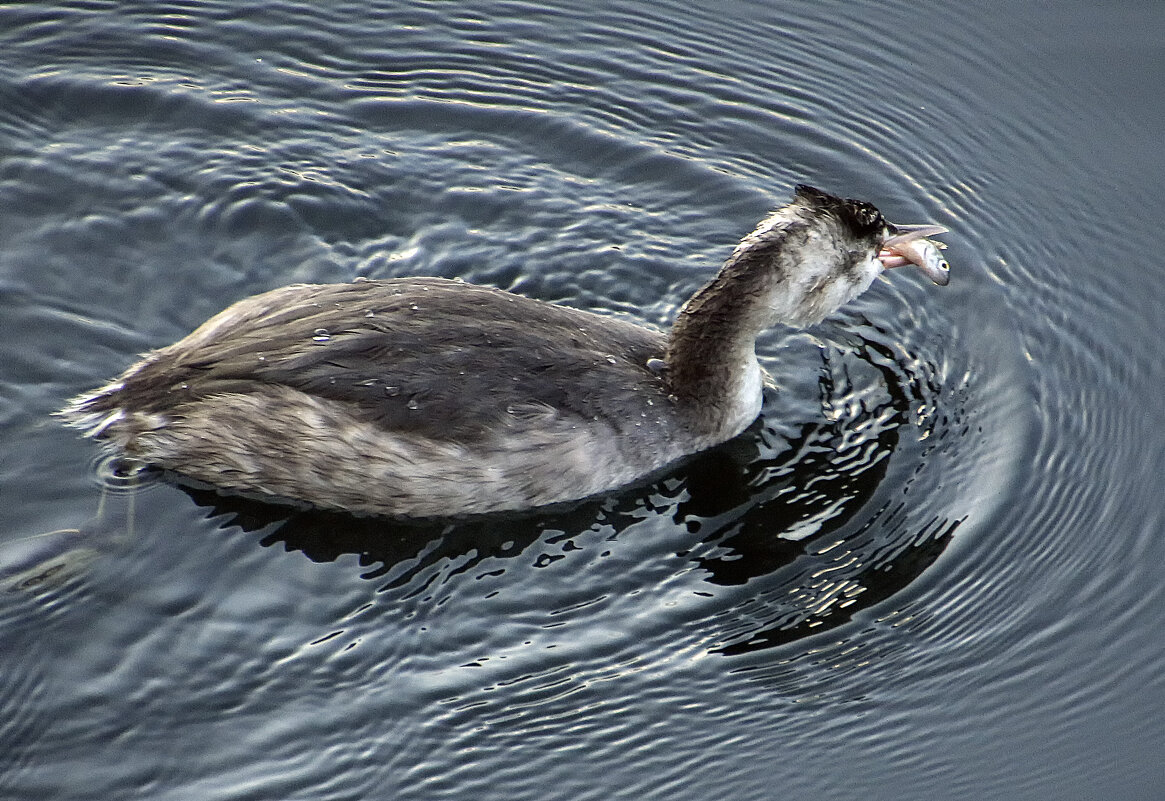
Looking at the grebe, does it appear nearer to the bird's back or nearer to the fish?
the bird's back

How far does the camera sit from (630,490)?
7621mm

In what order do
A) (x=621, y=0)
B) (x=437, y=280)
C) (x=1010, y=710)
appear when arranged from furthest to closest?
(x=621, y=0) → (x=437, y=280) → (x=1010, y=710)

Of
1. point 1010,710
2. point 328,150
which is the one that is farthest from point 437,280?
point 1010,710

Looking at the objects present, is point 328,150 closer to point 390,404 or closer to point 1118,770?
point 390,404

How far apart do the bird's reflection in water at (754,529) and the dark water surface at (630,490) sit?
0.02 meters

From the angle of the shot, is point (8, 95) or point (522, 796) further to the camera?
point (8, 95)

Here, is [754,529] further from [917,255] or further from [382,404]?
[382,404]

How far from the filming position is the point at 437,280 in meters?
7.71

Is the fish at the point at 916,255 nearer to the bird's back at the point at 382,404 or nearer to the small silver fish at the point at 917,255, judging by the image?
the small silver fish at the point at 917,255

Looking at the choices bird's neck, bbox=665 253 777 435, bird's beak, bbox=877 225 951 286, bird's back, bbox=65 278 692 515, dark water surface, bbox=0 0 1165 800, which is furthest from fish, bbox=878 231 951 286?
bird's back, bbox=65 278 692 515

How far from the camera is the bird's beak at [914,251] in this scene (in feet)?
26.4

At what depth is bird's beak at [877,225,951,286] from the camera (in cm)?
Answer: 805

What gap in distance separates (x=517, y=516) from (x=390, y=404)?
0.80 meters

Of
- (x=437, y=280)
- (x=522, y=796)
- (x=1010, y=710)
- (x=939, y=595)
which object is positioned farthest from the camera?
(x=437, y=280)
